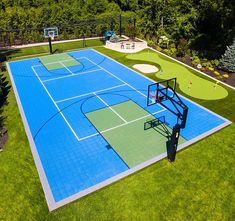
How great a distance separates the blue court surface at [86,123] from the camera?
16.3 m

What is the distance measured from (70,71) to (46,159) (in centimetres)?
1702

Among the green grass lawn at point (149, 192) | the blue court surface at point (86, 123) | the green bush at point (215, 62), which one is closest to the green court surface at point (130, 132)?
the blue court surface at point (86, 123)

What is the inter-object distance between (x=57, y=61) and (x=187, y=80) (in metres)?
18.0

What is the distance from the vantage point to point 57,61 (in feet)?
117

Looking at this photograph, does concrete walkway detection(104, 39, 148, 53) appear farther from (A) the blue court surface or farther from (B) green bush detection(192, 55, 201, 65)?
(B) green bush detection(192, 55, 201, 65)

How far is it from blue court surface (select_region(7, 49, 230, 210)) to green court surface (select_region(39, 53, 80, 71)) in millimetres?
800

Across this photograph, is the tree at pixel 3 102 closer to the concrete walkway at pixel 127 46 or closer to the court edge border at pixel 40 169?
the court edge border at pixel 40 169

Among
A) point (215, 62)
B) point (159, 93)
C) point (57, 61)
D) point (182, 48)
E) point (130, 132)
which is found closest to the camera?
point (130, 132)

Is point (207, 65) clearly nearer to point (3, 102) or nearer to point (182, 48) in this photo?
point (182, 48)

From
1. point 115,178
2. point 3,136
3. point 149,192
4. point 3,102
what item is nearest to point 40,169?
point 115,178

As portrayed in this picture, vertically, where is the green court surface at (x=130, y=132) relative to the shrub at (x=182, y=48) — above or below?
below

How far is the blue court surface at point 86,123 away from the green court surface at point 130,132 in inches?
→ 2.4

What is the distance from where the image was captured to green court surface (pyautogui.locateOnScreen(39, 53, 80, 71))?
33969 mm

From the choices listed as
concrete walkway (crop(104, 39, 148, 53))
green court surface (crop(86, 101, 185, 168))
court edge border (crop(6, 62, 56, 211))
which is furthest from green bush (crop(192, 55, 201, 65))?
court edge border (crop(6, 62, 56, 211))
